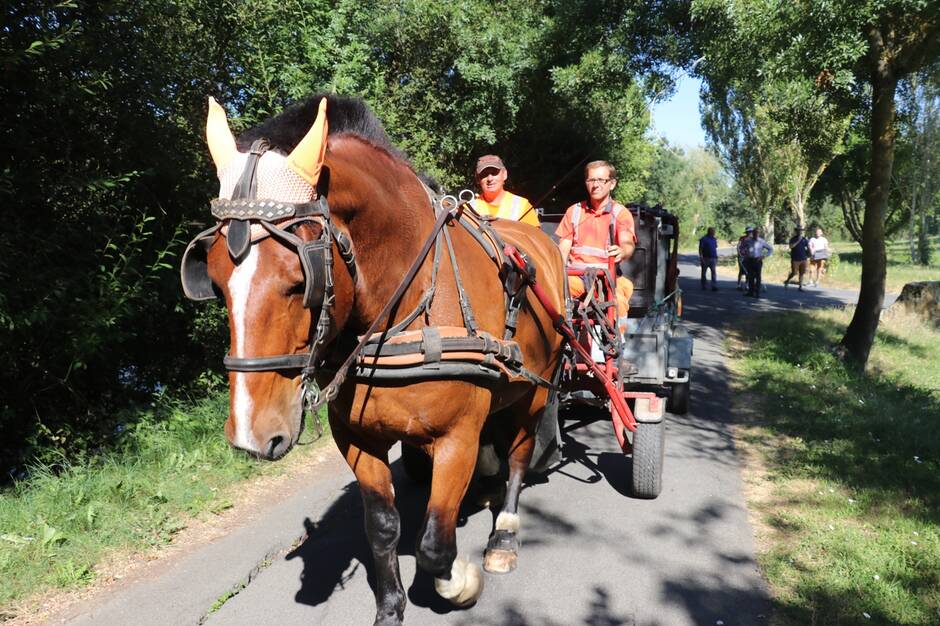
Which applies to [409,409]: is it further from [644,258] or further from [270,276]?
[644,258]

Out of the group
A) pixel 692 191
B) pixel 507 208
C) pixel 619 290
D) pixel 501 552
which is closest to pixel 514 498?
pixel 501 552

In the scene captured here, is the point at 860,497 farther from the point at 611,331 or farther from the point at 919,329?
the point at 919,329

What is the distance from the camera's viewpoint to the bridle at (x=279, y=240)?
2.07 meters

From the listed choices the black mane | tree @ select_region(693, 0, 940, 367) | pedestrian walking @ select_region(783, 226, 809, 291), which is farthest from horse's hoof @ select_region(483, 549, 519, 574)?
pedestrian walking @ select_region(783, 226, 809, 291)

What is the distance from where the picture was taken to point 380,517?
3074 millimetres

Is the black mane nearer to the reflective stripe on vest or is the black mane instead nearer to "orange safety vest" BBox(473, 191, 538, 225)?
"orange safety vest" BBox(473, 191, 538, 225)

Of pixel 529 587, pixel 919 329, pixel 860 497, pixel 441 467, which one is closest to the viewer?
pixel 441 467

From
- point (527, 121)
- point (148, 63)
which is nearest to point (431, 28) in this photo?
point (527, 121)

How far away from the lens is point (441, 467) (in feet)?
9.46

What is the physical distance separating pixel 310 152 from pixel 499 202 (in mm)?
3116

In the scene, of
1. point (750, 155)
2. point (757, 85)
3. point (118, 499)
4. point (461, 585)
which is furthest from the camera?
point (750, 155)

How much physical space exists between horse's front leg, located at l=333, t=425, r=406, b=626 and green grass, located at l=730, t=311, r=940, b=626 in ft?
6.50

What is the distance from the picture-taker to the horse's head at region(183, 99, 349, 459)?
2062 mm

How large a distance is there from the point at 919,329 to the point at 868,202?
510 cm
